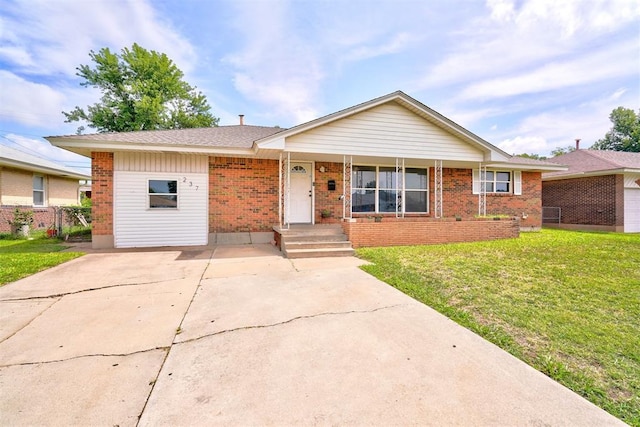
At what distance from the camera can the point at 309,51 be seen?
12055 millimetres

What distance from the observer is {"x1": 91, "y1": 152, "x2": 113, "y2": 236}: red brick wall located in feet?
28.5

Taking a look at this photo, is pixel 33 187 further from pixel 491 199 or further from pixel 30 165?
pixel 491 199

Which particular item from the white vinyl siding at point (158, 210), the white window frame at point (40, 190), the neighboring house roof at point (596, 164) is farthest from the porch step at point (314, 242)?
the white window frame at point (40, 190)

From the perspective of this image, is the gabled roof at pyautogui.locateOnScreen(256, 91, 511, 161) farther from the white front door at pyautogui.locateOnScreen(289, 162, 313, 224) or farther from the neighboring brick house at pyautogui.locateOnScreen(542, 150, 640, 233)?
the neighboring brick house at pyautogui.locateOnScreen(542, 150, 640, 233)

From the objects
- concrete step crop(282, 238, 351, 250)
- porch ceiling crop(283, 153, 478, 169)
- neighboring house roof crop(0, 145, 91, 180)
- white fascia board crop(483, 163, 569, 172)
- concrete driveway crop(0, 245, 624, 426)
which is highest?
neighboring house roof crop(0, 145, 91, 180)

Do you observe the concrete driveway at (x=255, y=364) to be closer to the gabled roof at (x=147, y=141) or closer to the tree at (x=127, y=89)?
the gabled roof at (x=147, y=141)

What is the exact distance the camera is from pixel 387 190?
11.1 meters

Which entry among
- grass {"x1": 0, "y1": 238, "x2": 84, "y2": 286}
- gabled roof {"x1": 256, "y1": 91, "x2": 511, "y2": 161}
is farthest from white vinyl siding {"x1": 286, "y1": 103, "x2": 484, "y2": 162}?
grass {"x1": 0, "y1": 238, "x2": 84, "y2": 286}

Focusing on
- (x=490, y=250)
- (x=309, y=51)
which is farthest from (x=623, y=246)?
(x=309, y=51)

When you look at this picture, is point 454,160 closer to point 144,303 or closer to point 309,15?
→ point 309,15

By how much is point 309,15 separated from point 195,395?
10.6m

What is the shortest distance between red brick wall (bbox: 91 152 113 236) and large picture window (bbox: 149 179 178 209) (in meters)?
1.14

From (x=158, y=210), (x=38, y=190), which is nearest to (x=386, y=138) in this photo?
(x=158, y=210)

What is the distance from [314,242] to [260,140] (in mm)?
3325
